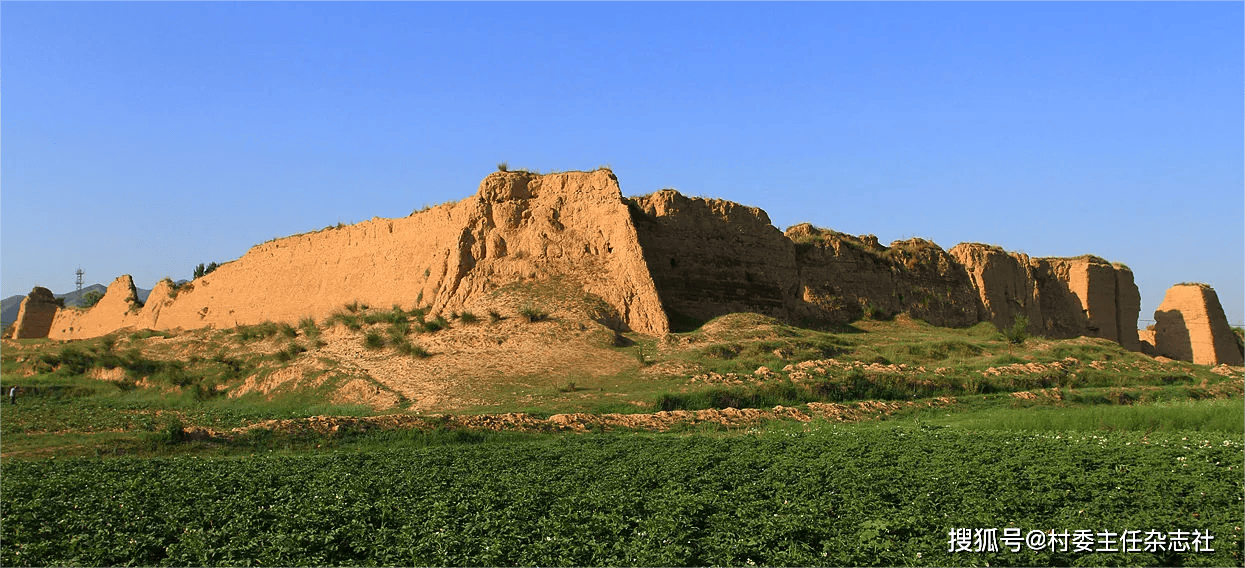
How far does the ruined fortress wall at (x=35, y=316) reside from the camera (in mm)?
41375

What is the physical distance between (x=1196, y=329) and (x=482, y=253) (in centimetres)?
2873

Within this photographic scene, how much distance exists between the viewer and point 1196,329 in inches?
1398

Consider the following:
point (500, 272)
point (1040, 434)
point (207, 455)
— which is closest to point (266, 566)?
point (207, 455)

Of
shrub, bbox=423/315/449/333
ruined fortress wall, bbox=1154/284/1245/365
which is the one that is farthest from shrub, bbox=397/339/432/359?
ruined fortress wall, bbox=1154/284/1245/365

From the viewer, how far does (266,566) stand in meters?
7.43

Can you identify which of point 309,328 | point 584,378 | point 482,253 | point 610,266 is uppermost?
point 482,253

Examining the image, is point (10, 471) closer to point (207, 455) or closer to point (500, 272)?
point (207, 455)

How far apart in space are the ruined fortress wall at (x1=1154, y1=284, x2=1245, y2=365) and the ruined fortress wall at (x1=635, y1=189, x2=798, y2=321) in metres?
19.0

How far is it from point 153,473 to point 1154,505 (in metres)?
11.3

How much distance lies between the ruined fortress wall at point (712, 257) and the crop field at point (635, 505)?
42.0 feet

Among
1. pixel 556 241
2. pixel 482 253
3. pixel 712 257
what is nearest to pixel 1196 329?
pixel 712 257

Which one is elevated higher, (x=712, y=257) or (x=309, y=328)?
(x=712, y=257)

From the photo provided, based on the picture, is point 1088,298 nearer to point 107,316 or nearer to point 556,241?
point 556,241

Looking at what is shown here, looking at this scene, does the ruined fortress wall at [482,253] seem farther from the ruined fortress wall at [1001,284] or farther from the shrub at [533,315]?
the ruined fortress wall at [1001,284]
